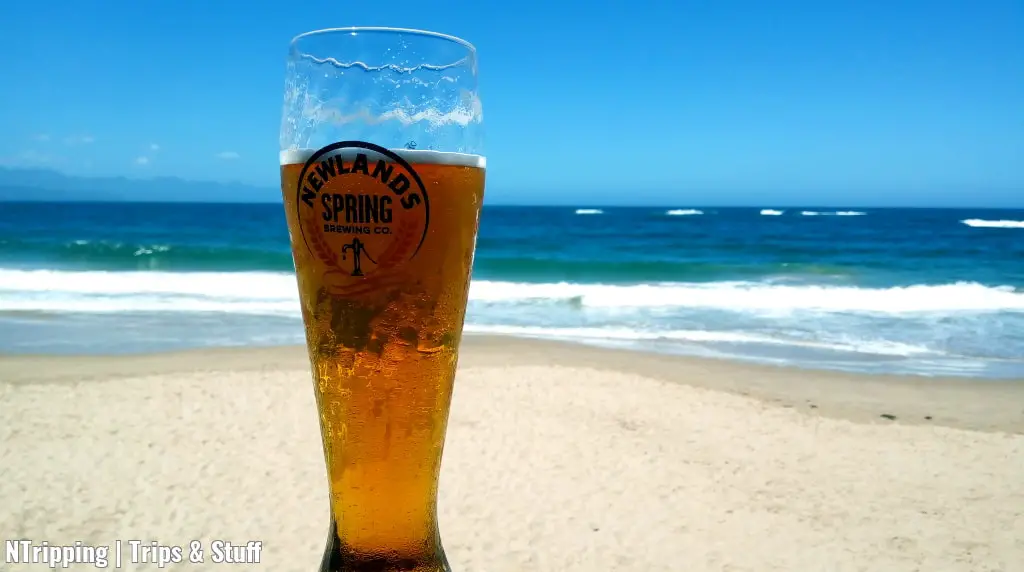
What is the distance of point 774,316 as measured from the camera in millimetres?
12039

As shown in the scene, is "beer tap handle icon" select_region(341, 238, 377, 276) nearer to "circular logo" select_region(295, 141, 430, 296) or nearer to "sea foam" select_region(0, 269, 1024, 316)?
"circular logo" select_region(295, 141, 430, 296)

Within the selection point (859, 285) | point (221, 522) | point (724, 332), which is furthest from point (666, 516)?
point (859, 285)

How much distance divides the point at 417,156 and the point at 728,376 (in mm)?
7232

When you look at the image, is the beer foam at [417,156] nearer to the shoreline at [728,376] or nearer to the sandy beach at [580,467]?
the sandy beach at [580,467]

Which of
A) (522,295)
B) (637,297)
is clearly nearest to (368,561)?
(522,295)

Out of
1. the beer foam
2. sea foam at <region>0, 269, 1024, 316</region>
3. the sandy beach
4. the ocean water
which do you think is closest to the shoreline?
the sandy beach

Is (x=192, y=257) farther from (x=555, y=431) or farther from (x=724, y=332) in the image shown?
(x=555, y=431)

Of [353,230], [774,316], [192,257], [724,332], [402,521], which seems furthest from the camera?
[192,257]

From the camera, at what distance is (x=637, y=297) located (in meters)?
14.4

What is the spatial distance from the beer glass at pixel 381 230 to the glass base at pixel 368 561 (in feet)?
0.12

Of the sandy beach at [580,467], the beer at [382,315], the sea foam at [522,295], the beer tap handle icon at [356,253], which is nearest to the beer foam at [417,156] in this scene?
the beer at [382,315]

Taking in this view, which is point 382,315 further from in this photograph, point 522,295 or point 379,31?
point 522,295

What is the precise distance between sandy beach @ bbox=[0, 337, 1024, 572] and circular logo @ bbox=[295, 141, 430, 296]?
291cm

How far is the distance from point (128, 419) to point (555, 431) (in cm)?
317
